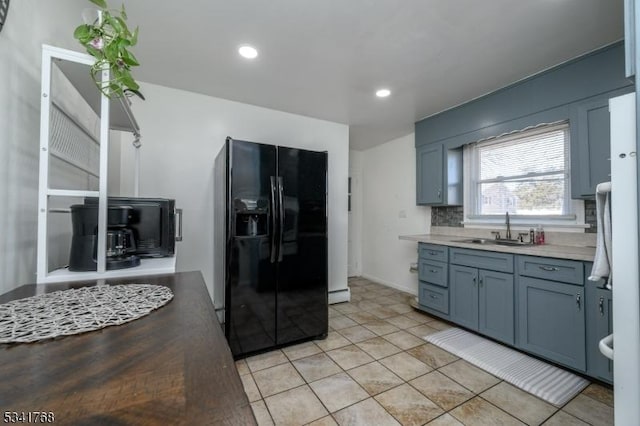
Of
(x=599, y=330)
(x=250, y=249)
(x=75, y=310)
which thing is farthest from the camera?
(x=250, y=249)

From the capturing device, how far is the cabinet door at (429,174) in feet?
11.1

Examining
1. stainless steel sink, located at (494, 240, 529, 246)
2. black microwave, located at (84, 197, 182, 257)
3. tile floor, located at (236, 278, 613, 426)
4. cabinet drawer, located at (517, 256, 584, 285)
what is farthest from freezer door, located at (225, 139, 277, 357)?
stainless steel sink, located at (494, 240, 529, 246)

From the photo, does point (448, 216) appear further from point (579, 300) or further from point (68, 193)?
point (68, 193)

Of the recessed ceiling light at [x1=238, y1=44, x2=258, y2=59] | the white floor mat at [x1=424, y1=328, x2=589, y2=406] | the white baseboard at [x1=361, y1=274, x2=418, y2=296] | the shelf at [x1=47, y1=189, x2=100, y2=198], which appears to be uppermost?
the recessed ceiling light at [x1=238, y1=44, x2=258, y2=59]

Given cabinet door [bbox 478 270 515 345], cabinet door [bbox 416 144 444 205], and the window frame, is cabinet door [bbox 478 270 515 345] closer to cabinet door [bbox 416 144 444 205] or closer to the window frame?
the window frame

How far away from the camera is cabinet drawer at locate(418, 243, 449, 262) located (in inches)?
114

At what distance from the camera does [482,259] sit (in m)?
2.55

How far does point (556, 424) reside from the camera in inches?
60.7

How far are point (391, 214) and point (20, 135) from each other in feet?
13.8

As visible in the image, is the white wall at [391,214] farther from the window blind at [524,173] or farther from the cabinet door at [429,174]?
the window blind at [524,173]

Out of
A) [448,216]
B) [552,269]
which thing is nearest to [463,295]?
[552,269]

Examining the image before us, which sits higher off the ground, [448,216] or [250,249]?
[448,216]

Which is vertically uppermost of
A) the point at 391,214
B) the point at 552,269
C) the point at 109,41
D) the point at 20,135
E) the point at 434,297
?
the point at 109,41

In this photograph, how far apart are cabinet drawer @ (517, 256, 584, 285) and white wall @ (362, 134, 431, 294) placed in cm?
163
